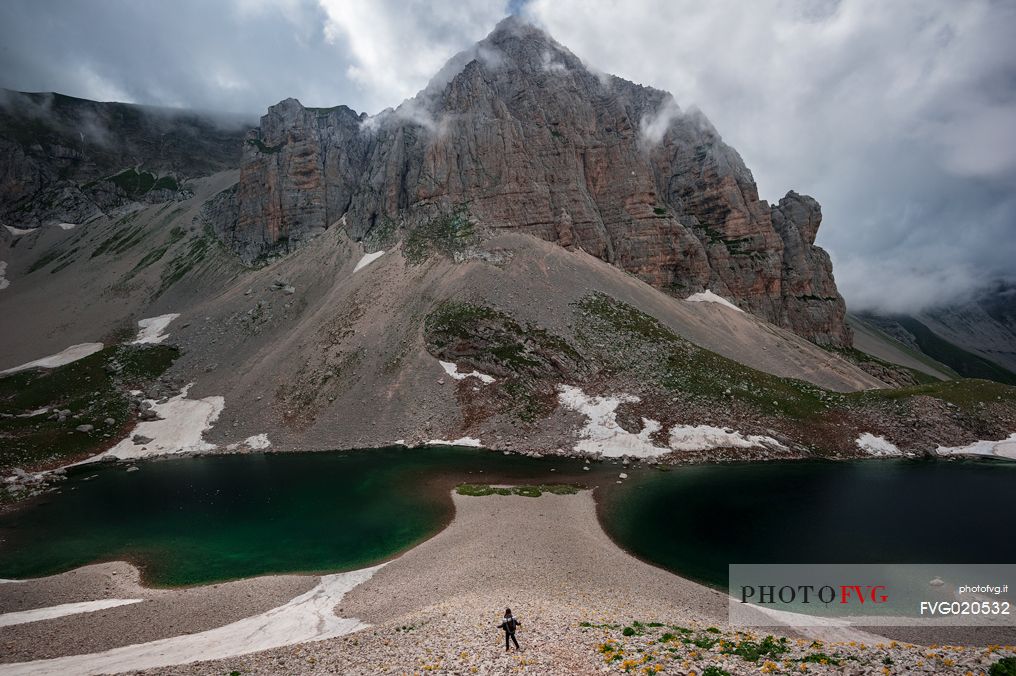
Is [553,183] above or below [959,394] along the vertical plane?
above

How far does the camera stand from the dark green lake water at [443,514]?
3241 centimetres

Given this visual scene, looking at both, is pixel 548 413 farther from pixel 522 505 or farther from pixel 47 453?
pixel 47 453

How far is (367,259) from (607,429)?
229 ft

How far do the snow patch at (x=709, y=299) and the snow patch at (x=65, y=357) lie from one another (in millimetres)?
127994

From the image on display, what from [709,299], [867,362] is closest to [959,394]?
[709,299]

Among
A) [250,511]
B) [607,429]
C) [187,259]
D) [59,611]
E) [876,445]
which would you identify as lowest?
[59,611]

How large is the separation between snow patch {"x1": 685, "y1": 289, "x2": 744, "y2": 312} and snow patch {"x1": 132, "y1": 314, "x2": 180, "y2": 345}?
116 m

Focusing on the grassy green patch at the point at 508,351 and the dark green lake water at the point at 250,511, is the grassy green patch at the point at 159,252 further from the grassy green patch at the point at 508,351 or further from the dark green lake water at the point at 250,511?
the grassy green patch at the point at 508,351

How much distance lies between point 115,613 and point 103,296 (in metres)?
126

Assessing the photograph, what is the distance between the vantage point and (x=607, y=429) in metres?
60.8

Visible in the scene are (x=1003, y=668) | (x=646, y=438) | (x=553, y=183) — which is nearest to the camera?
(x=1003, y=668)

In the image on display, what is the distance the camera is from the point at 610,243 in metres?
111

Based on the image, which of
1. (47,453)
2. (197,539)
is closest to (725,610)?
(197,539)

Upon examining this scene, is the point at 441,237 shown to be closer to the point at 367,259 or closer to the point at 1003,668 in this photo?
the point at 367,259
